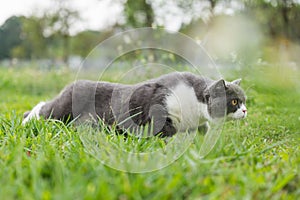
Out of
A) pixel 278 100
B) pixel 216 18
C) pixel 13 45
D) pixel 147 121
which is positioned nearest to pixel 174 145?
pixel 147 121

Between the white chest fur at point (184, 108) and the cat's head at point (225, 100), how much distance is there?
0.11 metres

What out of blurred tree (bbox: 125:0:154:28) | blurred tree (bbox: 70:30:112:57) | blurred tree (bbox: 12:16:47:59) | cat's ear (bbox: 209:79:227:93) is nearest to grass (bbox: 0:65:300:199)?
cat's ear (bbox: 209:79:227:93)

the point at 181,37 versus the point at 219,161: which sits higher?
the point at 181,37

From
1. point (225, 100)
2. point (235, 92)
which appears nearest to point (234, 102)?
point (235, 92)

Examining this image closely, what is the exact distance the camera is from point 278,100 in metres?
3.91

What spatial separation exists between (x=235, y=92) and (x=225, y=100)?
206 mm

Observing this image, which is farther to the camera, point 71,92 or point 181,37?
point 71,92

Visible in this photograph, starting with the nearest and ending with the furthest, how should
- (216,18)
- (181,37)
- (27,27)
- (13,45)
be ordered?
(181,37) → (216,18) → (27,27) → (13,45)

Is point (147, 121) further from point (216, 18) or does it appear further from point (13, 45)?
point (13, 45)

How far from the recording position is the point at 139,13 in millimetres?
11031

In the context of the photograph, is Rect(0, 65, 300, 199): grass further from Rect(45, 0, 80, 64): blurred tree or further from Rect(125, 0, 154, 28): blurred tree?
Rect(45, 0, 80, 64): blurred tree

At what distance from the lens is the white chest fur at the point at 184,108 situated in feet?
9.89

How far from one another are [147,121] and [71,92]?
105cm

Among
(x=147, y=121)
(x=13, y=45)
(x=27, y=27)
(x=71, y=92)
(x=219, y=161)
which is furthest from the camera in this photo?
(x=13, y=45)
